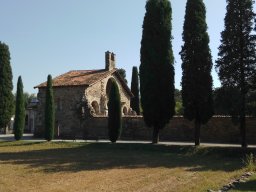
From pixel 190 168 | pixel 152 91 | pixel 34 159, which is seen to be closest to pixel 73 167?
pixel 34 159

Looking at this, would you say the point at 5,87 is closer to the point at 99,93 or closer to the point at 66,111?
the point at 66,111

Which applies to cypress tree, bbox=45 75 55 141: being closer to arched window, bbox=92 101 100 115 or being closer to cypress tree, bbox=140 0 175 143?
arched window, bbox=92 101 100 115

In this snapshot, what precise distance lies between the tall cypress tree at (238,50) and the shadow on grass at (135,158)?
355 cm

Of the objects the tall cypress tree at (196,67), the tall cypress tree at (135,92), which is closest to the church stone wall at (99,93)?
the tall cypress tree at (135,92)

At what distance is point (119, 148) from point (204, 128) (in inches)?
314

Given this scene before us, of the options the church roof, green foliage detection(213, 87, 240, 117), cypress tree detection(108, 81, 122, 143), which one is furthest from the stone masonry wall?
green foliage detection(213, 87, 240, 117)

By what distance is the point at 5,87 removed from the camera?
138 feet

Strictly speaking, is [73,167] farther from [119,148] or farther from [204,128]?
[204,128]

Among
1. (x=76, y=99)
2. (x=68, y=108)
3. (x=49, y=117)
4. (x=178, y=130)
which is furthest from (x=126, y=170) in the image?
(x=68, y=108)

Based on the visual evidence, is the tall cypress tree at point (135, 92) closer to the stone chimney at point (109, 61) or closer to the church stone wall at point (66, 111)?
the stone chimney at point (109, 61)

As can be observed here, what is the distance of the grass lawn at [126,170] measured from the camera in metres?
13.4

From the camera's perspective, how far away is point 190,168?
1808 centimetres

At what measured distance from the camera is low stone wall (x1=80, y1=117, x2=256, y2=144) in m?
30.3

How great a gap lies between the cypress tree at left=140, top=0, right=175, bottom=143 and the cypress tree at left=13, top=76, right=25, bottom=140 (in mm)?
12406
